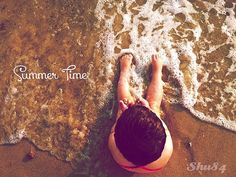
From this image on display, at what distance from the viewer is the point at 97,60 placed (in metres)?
4.05

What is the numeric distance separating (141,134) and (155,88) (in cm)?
96

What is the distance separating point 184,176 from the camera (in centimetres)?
360

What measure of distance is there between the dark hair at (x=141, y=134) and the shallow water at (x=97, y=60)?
666 millimetres

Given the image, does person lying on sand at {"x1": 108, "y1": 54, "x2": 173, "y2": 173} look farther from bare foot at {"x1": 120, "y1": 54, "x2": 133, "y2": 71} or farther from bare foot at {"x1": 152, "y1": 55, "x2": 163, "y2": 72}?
bare foot at {"x1": 120, "y1": 54, "x2": 133, "y2": 71}

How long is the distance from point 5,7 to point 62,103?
1.23 metres

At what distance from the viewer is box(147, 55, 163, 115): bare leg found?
3756 millimetres

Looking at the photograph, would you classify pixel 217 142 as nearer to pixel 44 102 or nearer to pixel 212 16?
pixel 212 16

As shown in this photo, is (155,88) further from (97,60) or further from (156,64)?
(97,60)

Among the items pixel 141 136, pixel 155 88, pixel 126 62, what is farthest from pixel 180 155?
pixel 126 62

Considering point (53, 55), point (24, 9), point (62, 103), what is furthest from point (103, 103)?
point (24, 9)

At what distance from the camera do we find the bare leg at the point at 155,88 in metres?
3.76

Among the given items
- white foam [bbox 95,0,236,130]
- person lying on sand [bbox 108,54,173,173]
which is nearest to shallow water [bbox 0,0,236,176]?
white foam [bbox 95,0,236,130]

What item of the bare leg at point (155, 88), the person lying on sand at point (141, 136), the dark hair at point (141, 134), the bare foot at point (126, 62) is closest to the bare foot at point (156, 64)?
the bare leg at point (155, 88)

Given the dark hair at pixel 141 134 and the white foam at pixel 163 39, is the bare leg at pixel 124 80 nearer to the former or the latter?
the white foam at pixel 163 39
